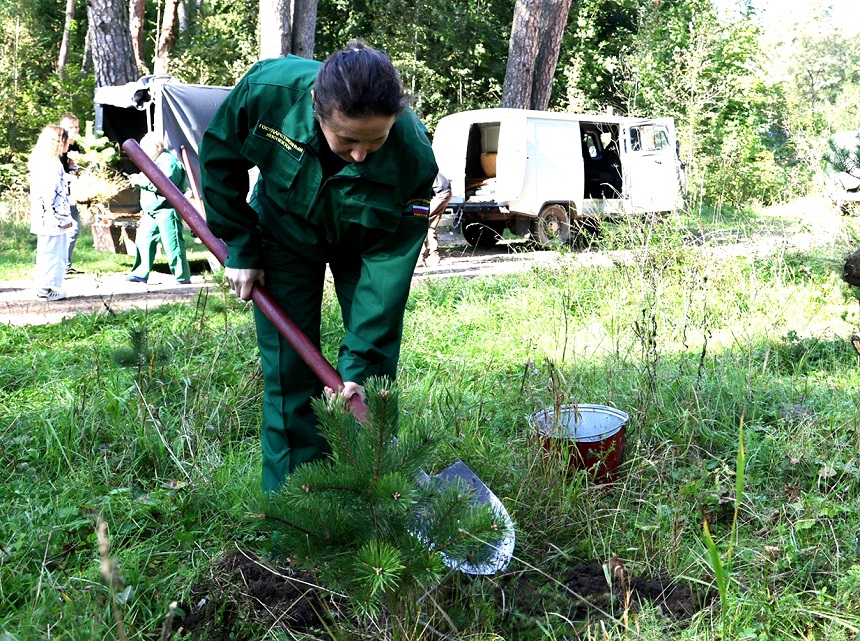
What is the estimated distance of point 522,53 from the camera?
1455 centimetres

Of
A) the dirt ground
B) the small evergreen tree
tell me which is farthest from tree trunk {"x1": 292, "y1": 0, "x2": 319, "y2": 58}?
the small evergreen tree

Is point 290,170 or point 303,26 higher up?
point 303,26

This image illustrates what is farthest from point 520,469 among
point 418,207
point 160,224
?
point 160,224

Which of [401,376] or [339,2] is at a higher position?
[339,2]

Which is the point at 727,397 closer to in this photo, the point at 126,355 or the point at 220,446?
the point at 220,446

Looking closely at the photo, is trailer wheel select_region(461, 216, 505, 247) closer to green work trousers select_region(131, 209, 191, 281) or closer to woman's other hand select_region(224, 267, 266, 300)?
green work trousers select_region(131, 209, 191, 281)

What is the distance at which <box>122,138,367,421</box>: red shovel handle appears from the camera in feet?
8.11

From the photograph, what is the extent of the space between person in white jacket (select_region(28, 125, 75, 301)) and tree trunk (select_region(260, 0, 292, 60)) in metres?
4.56

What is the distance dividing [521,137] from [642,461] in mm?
9499

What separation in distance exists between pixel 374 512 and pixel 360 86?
1.08 metres

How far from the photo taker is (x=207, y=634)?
240 cm

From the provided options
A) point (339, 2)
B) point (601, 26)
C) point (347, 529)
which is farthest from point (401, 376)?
point (601, 26)

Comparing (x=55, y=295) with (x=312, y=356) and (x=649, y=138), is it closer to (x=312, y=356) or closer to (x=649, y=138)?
(x=312, y=356)

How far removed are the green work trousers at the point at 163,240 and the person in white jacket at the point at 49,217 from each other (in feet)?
3.68
